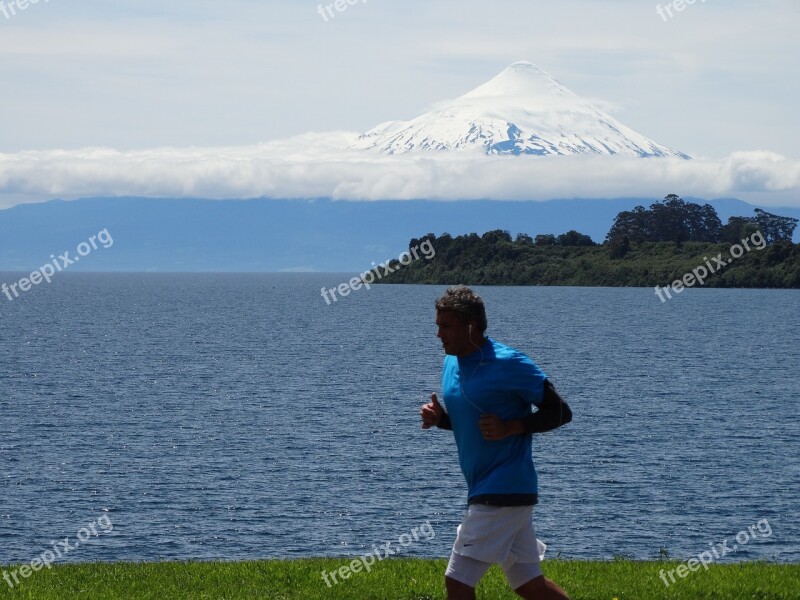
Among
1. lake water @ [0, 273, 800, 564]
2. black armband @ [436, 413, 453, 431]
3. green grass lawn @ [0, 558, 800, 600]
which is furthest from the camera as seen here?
lake water @ [0, 273, 800, 564]

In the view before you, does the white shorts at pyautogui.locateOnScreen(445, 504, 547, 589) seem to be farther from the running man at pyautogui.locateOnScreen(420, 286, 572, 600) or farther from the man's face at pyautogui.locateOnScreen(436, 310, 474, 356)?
the man's face at pyautogui.locateOnScreen(436, 310, 474, 356)

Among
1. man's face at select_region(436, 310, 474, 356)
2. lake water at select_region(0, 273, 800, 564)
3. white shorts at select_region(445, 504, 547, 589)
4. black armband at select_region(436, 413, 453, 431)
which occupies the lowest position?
lake water at select_region(0, 273, 800, 564)

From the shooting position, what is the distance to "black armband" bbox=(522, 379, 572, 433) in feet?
26.5

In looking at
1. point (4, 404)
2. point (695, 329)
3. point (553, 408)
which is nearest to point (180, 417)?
point (4, 404)

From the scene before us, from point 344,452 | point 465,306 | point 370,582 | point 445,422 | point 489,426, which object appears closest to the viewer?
point 489,426

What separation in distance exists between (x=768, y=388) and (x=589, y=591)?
56.4 metres

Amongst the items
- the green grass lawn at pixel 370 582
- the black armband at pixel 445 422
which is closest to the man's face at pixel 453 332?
the black armband at pixel 445 422

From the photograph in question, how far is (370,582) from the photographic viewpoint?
1186cm

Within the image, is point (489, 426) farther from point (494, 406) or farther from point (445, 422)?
point (445, 422)

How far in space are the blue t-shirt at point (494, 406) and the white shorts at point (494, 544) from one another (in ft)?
0.59

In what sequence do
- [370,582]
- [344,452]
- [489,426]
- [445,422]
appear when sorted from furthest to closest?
[344,452], [370,582], [445,422], [489,426]

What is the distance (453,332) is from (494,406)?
0.63 m

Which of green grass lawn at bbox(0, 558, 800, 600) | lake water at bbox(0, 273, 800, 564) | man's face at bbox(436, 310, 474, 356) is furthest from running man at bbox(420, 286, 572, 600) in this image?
lake water at bbox(0, 273, 800, 564)

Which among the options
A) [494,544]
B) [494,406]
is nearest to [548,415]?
[494,406]
